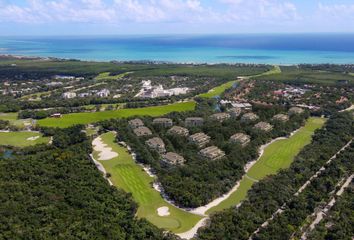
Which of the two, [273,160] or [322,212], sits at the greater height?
[273,160]

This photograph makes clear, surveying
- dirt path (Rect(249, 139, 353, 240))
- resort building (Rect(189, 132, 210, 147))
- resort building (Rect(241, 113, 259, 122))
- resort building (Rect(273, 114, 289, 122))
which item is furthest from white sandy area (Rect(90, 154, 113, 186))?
resort building (Rect(273, 114, 289, 122))

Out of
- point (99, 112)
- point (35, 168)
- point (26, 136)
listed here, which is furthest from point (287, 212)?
point (99, 112)

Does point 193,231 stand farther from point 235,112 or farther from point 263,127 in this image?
point 235,112

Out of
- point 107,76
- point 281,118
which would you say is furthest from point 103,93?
A: point 281,118

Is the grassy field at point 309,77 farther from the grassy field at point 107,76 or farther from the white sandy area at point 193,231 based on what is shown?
the white sandy area at point 193,231

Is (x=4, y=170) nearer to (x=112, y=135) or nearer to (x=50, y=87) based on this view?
(x=112, y=135)
